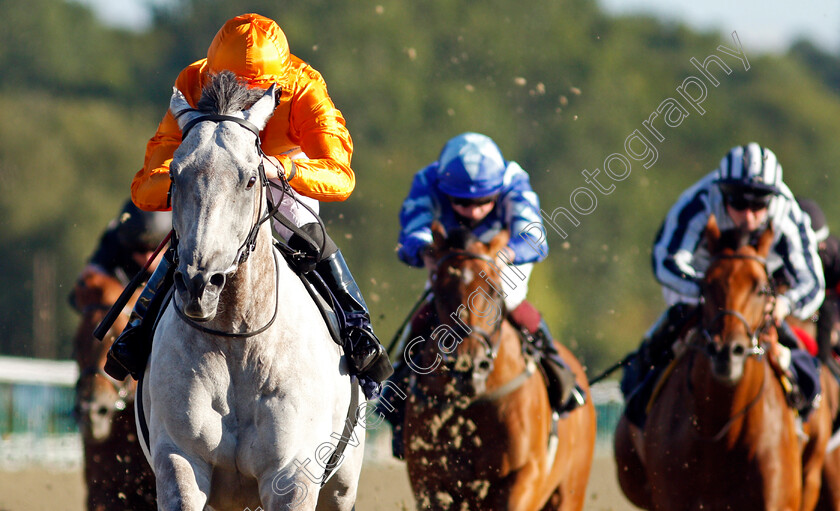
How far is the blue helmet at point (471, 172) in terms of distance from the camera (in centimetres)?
589

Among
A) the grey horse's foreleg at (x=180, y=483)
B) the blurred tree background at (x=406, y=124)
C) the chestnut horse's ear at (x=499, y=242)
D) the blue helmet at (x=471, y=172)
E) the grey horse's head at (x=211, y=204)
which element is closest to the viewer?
the grey horse's head at (x=211, y=204)

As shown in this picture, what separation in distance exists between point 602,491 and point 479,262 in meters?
5.91

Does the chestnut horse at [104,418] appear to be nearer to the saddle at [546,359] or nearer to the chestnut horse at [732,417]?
the saddle at [546,359]

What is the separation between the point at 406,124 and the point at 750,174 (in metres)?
21.9

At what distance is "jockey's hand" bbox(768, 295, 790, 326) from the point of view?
228 inches

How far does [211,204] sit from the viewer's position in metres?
3.14

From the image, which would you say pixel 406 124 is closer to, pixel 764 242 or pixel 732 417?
pixel 764 242

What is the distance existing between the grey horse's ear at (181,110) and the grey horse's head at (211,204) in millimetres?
41

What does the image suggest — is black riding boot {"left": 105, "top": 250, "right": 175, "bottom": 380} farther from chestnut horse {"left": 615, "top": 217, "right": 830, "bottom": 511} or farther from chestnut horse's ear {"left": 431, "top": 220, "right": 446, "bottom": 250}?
chestnut horse {"left": 615, "top": 217, "right": 830, "bottom": 511}

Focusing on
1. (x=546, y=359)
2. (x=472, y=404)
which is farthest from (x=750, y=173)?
(x=472, y=404)

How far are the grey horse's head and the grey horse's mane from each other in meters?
0.08

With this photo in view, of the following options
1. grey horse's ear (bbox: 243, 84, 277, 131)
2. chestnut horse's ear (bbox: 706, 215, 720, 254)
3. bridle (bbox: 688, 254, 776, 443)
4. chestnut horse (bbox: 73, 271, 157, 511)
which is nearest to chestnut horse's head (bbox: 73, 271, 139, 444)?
chestnut horse (bbox: 73, 271, 157, 511)

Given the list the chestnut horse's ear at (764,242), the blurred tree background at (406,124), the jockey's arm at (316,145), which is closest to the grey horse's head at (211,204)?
the jockey's arm at (316,145)

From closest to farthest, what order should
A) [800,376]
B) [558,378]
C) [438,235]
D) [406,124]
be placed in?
1. [438,235]
2. [558,378]
3. [800,376]
4. [406,124]
